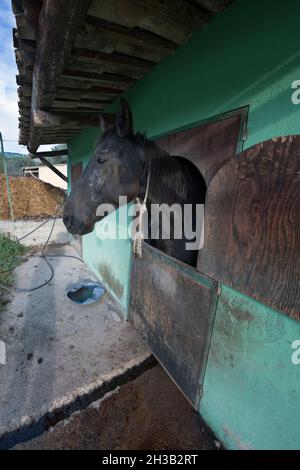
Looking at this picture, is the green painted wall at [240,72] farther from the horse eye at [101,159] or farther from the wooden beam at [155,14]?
the horse eye at [101,159]

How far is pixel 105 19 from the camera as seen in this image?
1.13 metres

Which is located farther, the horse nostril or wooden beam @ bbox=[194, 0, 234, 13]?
the horse nostril

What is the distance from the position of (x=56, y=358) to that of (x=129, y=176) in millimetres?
2215

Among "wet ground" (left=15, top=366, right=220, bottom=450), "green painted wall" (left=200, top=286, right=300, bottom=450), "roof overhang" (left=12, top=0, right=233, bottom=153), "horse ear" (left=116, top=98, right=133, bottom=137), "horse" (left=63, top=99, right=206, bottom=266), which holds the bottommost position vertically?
"wet ground" (left=15, top=366, right=220, bottom=450)

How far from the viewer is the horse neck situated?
161 centimetres

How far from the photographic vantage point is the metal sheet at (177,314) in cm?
149

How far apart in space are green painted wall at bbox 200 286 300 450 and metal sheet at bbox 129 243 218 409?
8 centimetres

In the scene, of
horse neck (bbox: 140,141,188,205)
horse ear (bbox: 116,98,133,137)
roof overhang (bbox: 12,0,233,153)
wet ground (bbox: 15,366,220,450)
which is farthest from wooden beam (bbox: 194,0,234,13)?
wet ground (bbox: 15,366,220,450)

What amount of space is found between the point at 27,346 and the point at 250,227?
9.44ft

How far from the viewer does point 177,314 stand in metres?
1.74

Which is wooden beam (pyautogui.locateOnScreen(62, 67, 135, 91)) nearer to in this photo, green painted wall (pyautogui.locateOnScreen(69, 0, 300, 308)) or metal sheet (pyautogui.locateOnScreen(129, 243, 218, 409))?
green painted wall (pyautogui.locateOnScreen(69, 0, 300, 308))
